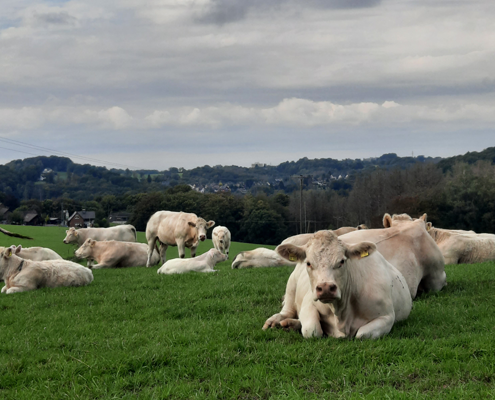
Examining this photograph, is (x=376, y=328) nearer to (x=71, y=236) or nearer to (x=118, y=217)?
(x=71, y=236)

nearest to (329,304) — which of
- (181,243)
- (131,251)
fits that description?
(181,243)

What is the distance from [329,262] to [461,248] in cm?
1125

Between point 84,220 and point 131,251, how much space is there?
87322 mm

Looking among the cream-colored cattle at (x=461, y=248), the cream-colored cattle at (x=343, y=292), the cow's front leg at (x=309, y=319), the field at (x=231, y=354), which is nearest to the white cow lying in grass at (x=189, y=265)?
the field at (x=231, y=354)

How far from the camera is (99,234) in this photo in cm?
2981

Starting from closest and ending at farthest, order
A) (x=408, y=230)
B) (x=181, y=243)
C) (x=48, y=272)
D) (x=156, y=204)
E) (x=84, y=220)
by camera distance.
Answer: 1. (x=408, y=230)
2. (x=48, y=272)
3. (x=181, y=243)
4. (x=156, y=204)
5. (x=84, y=220)

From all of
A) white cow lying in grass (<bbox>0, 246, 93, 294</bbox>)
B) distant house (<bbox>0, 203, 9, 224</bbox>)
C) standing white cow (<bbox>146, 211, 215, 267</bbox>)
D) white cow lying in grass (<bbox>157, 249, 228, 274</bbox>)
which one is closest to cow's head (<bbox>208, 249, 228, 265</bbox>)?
white cow lying in grass (<bbox>157, 249, 228, 274</bbox>)

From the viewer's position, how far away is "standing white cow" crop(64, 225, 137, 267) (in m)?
28.1

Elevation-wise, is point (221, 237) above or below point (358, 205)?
above

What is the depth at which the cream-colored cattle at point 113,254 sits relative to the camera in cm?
2186

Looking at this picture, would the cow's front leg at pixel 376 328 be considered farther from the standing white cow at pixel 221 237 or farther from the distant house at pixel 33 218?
the distant house at pixel 33 218

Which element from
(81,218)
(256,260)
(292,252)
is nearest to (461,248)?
(256,260)

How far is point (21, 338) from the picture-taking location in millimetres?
8008

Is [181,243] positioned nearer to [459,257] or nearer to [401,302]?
[459,257]
